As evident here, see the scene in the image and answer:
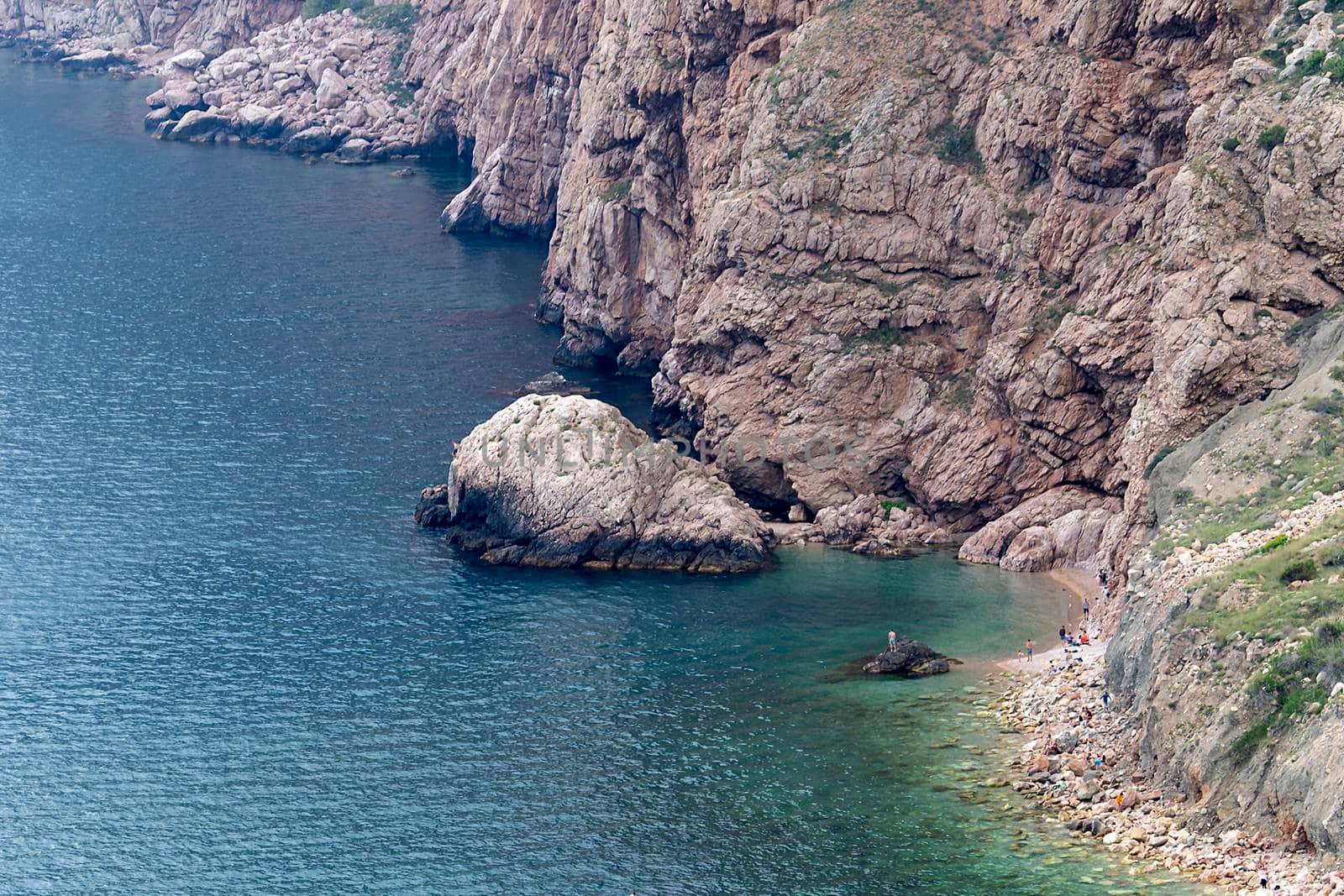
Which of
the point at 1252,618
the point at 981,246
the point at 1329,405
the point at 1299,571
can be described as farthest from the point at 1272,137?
the point at 1252,618

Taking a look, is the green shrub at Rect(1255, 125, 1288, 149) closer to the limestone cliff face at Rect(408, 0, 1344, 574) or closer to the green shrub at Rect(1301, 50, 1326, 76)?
the limestone cliff face at Rect(408, 0, 1344, 574)

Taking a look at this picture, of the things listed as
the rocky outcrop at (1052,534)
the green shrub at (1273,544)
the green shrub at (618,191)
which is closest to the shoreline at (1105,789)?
the green shrub at (1273,544)

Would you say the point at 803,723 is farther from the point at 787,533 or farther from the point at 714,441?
the point at 714,441

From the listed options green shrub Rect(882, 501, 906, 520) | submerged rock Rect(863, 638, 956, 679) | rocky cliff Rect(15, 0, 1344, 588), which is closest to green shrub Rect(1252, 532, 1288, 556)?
rocky cliff Rect(15, 0, 1344, 588)

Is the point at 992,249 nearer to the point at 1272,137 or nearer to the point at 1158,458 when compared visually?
the point at 1272,137

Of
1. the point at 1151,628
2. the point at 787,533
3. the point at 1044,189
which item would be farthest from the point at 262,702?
the point at 1044,189

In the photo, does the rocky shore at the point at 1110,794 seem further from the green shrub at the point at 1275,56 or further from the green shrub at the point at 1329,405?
the green shrub at the point at 1275,56
